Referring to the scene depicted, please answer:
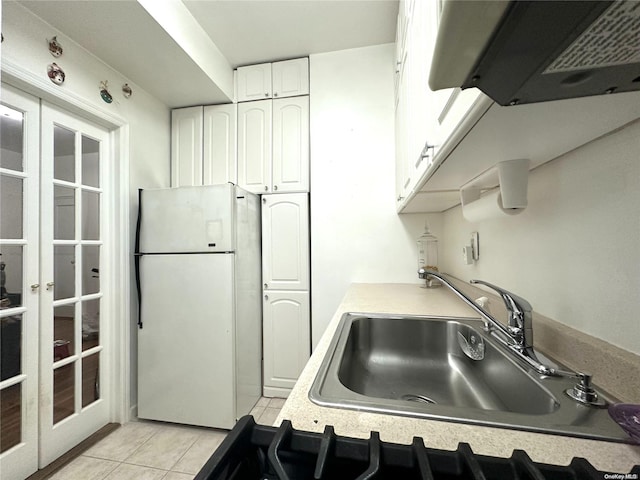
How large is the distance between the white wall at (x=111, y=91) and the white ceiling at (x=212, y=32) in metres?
0.06

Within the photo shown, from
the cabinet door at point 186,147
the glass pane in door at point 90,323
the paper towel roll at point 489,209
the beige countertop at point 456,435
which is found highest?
the cabinet door at point 186,147

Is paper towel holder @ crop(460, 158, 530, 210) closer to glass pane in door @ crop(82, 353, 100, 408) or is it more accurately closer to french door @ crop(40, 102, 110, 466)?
french door @ crop(40, 102, 110, 466)

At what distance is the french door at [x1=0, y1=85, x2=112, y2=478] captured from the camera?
130 centimetres

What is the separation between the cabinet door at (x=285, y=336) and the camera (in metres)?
2.06

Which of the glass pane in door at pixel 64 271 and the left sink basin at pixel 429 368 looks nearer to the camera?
the left sink basin at pixel 429 368

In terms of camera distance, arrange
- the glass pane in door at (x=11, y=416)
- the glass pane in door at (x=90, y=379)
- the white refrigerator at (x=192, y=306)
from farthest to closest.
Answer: the white refrigerator at (x=192, y=306)
the glass pane in door at (x=90, y=379)
the glass pane in door at (x=11, y=416)

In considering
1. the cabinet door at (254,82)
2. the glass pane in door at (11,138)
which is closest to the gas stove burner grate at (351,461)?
the glass pane in door at (11,138)

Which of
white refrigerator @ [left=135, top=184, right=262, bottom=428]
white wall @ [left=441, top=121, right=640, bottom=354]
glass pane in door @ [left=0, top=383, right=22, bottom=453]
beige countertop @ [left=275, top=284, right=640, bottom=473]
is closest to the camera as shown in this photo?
beige countertop @ [left=275, top=284, right=640, bottom=473]

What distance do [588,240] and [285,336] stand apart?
190 centimetres

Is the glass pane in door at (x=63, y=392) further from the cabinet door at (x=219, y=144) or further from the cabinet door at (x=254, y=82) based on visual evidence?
the cabinet door at (x=254, y=82)

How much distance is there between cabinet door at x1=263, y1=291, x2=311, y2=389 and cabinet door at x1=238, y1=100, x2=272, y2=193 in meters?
0.93

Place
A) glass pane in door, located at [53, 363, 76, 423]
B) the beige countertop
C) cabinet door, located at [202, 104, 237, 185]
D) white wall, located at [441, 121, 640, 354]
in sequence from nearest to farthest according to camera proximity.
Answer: the beige countertop, white wall, located at [441, 121, 640, 354], glass pane in door, located at [53, 363, 76, 423], cabinet door, located at [202, 104, 237, 185]

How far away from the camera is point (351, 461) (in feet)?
1.16

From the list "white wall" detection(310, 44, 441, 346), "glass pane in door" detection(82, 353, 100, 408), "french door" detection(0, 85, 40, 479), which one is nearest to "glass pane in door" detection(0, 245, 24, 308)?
"french door" detection(0, 85, 40, 479)
